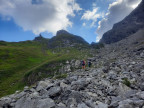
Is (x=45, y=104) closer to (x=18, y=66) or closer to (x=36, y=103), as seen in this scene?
(x=36, y=103)

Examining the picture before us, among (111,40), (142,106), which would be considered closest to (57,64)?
(142,106)

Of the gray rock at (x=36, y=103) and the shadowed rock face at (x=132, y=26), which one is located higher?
the shadowed rock face at (x=132, y=26)

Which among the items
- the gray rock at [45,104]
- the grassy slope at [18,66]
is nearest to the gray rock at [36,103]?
the gray rock at [45,104]

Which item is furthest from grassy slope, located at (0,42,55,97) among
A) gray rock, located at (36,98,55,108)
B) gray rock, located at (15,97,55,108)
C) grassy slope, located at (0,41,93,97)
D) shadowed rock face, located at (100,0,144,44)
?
shadowed rock face, located at (100,0,144,44)

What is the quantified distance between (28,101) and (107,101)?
833 cm

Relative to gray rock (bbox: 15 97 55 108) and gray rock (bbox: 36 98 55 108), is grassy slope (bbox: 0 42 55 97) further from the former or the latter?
gray rock (bbox: 36 98 55 108)

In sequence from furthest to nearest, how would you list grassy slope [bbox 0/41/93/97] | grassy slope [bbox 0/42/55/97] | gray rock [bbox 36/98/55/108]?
grassy slope [bbox 0/41/93/97] < grassy slope [bbox 0/42/55/97] < gray rock [bbox 36/98/55/108]

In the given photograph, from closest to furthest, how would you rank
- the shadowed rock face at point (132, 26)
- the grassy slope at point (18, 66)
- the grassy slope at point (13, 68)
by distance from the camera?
the grassy slope at point (13, 68), the grassy slope at point (18, 66), the shadowed rock face at point (132, 26)

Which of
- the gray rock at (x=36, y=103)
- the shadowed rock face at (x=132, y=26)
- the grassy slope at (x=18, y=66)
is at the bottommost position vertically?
the gray rock at (x=36, y=103)

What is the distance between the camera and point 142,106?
6.97 m

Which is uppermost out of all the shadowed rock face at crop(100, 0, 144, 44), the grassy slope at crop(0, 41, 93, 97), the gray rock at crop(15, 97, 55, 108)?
the shadowed rock face at crop(100, 0, 144, 44)

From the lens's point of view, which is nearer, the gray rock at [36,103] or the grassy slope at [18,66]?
the gray rock at [36,103]

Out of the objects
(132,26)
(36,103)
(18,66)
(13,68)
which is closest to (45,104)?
(36,103)

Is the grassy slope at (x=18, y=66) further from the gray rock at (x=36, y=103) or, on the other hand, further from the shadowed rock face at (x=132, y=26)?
the shadowed rock face at (x=132, y=26)
